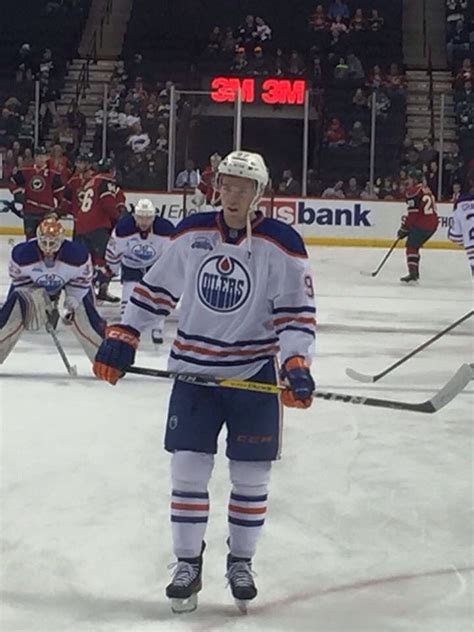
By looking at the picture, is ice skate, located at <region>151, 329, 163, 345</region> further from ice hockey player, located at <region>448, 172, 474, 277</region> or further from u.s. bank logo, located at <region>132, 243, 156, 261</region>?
ice hockey player, located at <region>448, 172, 474, 277</region>

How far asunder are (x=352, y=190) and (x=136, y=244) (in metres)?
7.07

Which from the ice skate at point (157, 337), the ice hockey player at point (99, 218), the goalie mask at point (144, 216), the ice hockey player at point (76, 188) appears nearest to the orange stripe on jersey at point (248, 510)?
the ice skate at point (157, 337)

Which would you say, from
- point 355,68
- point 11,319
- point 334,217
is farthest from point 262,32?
point 11,319

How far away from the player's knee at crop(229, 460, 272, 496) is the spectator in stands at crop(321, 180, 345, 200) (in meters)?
11.0

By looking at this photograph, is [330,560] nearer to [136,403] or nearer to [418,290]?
[136,403]

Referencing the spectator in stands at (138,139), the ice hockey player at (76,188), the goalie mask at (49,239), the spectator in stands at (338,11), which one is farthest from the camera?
the spectator in stands at (338,11)

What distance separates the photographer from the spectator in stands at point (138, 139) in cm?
1444

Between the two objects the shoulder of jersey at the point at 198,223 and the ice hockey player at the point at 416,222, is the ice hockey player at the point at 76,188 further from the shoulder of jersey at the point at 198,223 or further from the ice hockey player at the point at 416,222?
the shoulder of jersey at the point at 198,223

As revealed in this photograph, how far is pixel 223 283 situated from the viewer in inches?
107

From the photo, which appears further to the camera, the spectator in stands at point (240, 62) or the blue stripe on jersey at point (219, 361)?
the spectator in stands at point (240, 62)

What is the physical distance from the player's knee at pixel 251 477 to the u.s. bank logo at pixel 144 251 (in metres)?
4.33

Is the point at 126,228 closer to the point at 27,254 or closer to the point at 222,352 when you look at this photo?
the point at 27,254

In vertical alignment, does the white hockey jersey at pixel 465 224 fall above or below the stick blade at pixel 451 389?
above

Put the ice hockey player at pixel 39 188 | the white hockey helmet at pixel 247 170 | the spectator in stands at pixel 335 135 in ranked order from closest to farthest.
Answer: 1. the white hockey helmet at pixel 247 170
2. the ice hockey player at pixel 39 188
3. the spectator in stands at pixel 335 135
